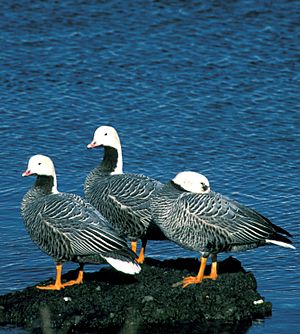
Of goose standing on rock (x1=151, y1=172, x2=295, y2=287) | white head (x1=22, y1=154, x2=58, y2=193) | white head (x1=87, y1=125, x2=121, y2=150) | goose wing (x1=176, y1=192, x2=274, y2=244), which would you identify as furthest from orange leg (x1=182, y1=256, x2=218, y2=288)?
white head (x1=87, y1=125, x2=121, y2=150)

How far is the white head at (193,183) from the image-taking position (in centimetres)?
1212

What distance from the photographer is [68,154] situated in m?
16.8

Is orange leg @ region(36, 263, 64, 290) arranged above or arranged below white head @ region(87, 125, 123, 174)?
below

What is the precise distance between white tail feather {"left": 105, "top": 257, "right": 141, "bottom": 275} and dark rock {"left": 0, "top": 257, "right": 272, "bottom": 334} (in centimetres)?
37

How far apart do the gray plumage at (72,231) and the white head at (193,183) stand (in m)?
1.03

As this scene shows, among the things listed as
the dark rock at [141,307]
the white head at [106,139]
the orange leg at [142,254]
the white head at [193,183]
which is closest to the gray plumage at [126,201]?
the orange leg at [142,254]

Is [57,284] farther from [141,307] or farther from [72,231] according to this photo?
[141,307]

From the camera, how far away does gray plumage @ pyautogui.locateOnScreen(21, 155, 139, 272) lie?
11.5 m

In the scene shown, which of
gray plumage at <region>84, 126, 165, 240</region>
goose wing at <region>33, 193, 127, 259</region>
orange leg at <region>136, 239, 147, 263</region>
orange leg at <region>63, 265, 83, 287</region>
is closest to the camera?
goose wing at <region>33, 193, 127, 259</region>

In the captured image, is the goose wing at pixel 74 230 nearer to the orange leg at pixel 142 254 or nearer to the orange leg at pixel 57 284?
the orange leg at pixel 57 284

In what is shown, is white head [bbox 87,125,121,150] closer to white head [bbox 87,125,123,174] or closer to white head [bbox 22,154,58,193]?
white head [bbox 87,125,123,174]

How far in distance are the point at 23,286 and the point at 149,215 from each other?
170 centimetres

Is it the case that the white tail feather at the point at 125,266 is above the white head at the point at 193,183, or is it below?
below

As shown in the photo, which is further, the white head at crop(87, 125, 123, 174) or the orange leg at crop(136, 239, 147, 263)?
the white head at crop(87, 125, 123, 174)
